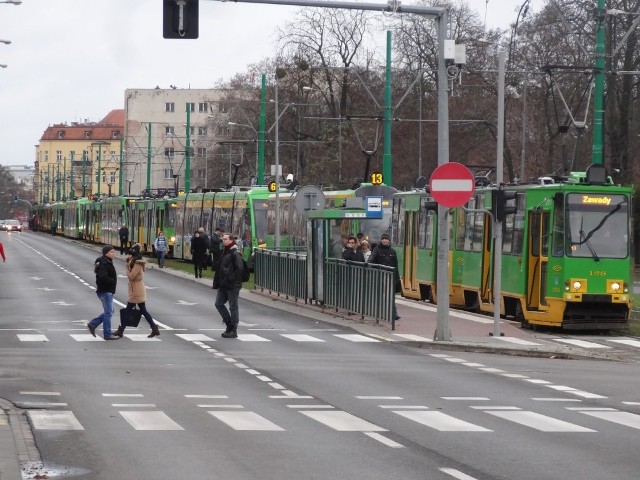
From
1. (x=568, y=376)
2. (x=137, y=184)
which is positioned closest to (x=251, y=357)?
(x=568, y=376)

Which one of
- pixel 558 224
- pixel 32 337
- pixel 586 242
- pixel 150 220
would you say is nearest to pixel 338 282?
pixel 558 224

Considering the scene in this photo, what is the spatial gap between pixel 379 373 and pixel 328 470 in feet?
28.5

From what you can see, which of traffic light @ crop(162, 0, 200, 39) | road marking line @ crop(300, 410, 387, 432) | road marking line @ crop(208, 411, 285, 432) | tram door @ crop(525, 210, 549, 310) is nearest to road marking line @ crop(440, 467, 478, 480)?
road marking line @ crop(300, 410, 387, 432)

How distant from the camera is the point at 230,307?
2602 cm

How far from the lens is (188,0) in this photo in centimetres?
2112

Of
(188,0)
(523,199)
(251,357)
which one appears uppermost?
(188,0)

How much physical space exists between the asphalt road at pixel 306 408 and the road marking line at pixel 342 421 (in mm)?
19

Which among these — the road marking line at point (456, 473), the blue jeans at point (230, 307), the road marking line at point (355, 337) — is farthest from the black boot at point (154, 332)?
the road marking line at point (456, 473)

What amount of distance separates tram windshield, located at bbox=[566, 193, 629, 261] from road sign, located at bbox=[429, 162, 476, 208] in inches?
152

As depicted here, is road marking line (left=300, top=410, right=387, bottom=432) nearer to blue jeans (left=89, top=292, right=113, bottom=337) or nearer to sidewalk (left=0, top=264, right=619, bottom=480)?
sidewalk (left=0, top=264, right=619, bottom=480)

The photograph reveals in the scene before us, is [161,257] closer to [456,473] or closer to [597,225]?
[597,225]

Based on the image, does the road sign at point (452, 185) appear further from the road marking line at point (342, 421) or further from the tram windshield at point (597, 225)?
the road marking line at point (342, 421)

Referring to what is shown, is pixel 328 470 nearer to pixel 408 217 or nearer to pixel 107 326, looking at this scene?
pixel 107 326

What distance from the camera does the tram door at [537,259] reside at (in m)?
27.9
